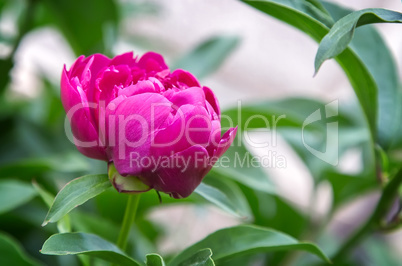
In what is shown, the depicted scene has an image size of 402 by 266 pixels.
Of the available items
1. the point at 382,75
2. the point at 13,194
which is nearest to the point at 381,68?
the point at 382,75

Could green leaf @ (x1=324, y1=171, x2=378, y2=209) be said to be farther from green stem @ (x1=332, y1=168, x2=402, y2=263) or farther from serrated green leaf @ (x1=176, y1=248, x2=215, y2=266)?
serrated green leaf @ (x1=176, y1=248, x2=215, y2=266)

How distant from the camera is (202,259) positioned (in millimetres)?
296

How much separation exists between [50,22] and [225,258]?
0.55 meters

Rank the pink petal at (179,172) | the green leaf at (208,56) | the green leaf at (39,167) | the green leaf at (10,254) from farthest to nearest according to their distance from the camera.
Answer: the green leaf at (208,56) < the green leaf at (39,167) < the green leaf at (10,254) < the pink petal at (179,172)

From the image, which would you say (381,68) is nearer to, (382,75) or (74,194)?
(382,75)

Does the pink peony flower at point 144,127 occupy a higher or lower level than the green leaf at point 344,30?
lower

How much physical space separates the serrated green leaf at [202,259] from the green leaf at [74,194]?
69mm

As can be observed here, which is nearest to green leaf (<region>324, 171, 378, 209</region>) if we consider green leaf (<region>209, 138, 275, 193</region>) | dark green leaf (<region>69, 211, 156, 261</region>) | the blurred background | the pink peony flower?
the blurred background

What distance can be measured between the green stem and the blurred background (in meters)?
0.13

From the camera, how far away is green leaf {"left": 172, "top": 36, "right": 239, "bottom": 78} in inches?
23.9

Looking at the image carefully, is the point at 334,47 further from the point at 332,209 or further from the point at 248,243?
the point at 332,209

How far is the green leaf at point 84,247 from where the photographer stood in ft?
0.94

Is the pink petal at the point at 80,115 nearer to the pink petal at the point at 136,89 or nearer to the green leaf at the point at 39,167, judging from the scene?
the pink petal at the point at 136,89

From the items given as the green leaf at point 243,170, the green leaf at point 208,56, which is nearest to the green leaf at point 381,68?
the green leaf at point 243,170
